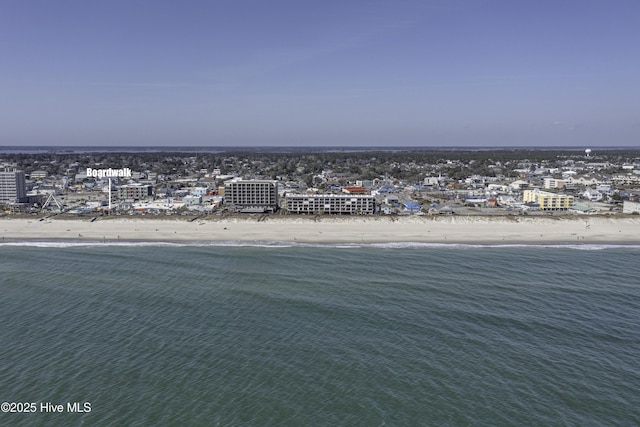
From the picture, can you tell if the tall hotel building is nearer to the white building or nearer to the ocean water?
the ocean water

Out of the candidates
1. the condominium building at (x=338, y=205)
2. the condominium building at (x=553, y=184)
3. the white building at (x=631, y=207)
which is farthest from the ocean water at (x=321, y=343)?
the condominium building at (x=553, y=184)

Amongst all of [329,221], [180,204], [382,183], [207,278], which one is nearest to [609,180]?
[382,183]

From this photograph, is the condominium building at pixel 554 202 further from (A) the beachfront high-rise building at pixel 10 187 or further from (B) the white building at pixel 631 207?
(A) the beachfront high-rise building at pixel 10 187

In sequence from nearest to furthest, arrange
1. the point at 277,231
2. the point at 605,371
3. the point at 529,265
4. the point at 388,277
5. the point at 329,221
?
the point at 605,371
the point at 388,277
the point at 529,265
the point at 277,231
the point at 329,221

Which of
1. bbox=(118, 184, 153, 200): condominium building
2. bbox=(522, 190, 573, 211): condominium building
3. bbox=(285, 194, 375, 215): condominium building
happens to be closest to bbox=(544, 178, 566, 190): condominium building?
bbox=(522, 190, 573, 211): condominium building

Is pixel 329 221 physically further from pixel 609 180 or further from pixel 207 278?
pixel 609 180

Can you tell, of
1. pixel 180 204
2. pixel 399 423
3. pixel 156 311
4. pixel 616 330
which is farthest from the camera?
pixel 180 204

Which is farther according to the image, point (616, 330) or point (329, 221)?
point (329, 221)
